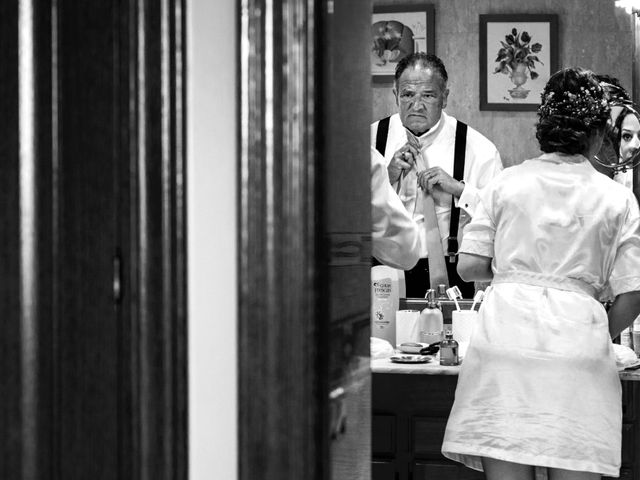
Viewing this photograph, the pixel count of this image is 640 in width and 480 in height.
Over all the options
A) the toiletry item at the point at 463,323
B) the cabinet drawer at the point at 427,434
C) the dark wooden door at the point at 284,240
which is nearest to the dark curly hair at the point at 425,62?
the toiletry item at the point at 463,323

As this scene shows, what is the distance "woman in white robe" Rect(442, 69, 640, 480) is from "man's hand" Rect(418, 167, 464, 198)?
697 mm

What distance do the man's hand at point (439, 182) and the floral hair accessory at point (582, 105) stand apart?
0.65 metres

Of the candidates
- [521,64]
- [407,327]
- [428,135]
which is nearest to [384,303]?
[407,327]

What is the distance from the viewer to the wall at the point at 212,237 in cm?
117

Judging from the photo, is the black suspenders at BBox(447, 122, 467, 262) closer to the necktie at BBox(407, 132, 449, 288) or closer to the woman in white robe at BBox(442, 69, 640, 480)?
the necktie at BBox(407, 132, 449, 288)

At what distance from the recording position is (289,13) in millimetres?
1145

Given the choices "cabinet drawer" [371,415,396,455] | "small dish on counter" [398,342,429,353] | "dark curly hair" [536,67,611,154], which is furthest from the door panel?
"small dish on counter" [398,342,429,353]

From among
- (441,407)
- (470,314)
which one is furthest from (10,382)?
(470,314)

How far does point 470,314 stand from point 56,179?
197cm

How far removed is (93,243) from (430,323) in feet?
6.36

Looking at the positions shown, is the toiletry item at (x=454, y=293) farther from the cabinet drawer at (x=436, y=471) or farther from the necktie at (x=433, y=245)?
the cabinet drawer at (x=436, y=471)

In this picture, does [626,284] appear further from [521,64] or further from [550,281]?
[521,64]

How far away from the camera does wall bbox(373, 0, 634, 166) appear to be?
3105mm

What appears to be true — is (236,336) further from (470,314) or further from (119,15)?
(470,314)
